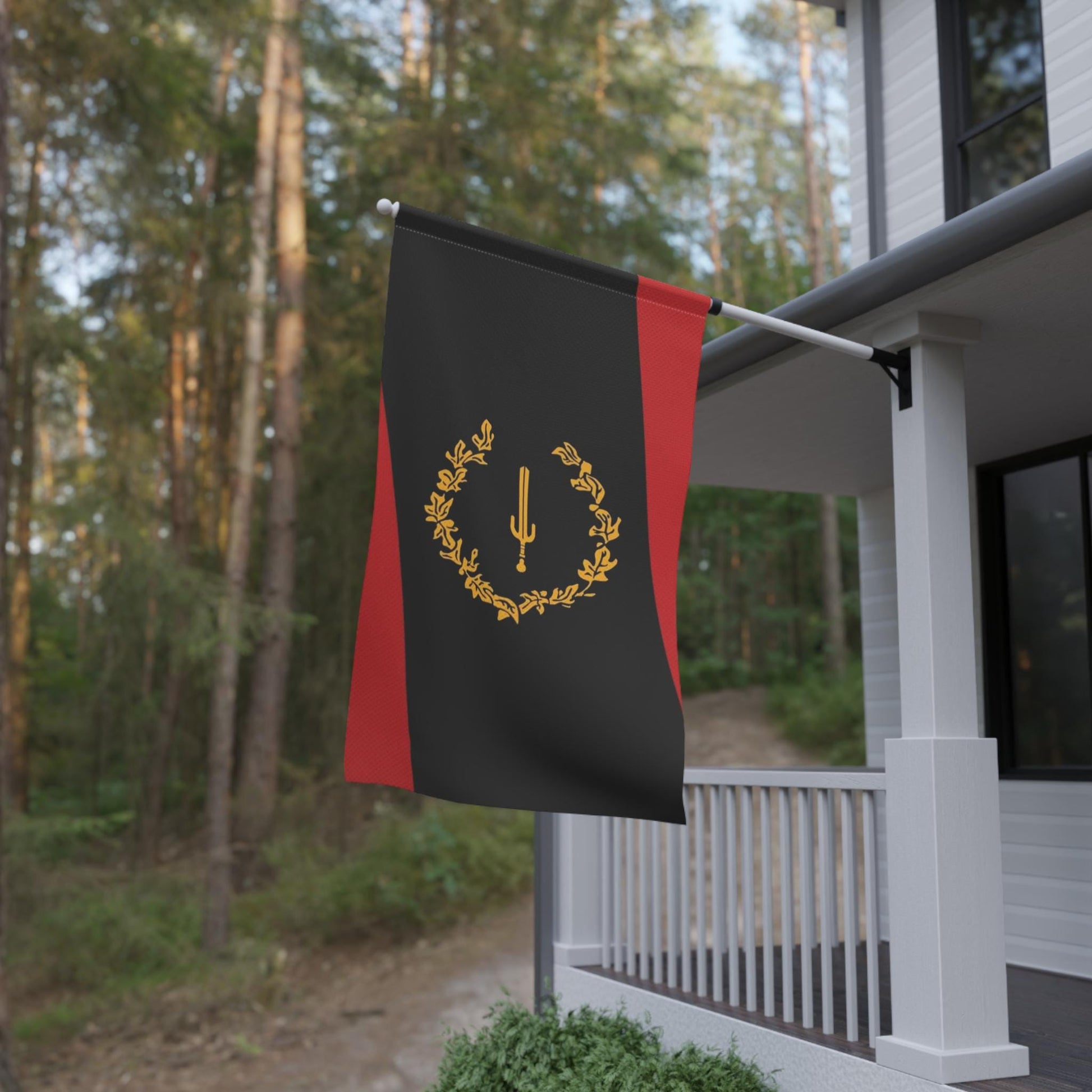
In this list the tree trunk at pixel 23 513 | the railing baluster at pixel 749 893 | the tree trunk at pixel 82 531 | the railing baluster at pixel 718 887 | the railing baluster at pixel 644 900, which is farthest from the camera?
the tree trunk at pixel 82 531

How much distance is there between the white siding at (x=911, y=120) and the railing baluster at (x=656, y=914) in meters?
3.22

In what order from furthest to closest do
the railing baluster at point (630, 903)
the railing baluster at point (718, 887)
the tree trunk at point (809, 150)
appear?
the tree trunk at point (809, 150), the railing baluster at point (630, 903), the railing baluster at point (718, 887)

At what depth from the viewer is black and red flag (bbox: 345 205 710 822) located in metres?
3.18

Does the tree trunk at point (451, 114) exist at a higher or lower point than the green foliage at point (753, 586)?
higher

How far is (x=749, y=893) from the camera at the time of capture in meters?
4.72

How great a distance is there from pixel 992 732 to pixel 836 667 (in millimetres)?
12013

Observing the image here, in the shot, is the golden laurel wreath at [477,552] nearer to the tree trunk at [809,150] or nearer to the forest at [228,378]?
the forest at [228,378]

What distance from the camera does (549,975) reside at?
587cm

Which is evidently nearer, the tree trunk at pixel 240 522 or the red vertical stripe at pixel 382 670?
the red vertical stripe at pixel 382 670

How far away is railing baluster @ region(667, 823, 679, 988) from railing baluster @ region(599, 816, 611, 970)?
44cm

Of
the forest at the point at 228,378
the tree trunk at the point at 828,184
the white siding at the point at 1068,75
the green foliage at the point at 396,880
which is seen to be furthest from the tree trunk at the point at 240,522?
the tree trunk at the point at 828,184

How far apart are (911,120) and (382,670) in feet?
15.3

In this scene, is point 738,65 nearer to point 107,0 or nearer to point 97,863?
point 107,0

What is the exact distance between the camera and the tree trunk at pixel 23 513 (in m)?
13.5
